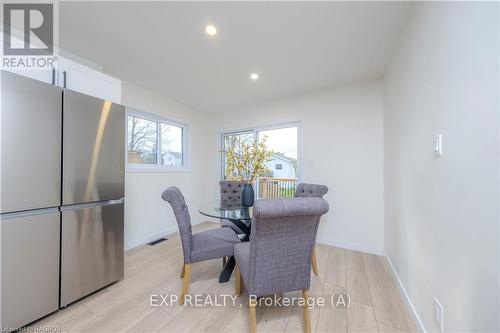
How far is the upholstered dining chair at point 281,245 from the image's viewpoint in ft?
3.60

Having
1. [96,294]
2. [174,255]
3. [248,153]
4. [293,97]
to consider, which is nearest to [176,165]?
[174,255]

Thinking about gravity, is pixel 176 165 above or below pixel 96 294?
above

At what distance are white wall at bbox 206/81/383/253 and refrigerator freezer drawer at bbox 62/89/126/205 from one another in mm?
2519

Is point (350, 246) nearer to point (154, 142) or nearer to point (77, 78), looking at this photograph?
point (154, 142)

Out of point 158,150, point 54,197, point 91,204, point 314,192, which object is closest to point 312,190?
point 314,192

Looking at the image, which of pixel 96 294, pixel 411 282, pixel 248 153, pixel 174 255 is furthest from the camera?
pixel 174 255

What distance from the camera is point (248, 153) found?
7.41 ft

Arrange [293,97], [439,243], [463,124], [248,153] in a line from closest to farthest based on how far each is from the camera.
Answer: [463,124] → [439,243] → [248,153] → [293,97]

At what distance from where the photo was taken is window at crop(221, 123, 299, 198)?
3.35 m

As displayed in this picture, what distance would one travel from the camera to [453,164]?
3.21ft

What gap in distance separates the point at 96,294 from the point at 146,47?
8.12 ft

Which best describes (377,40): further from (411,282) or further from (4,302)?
(4,302)

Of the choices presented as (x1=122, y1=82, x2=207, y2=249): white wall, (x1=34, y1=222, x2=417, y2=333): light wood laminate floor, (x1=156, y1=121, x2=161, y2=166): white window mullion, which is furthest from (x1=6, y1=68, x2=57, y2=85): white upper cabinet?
(x1=34, y1=222, x2=417, y2=333): light wood laminate floor

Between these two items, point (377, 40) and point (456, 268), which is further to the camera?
point (377, 40)
